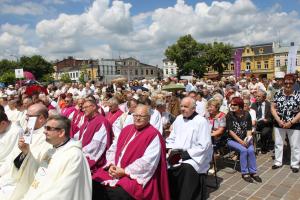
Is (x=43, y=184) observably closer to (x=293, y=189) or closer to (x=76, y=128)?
(x=76, y=128)

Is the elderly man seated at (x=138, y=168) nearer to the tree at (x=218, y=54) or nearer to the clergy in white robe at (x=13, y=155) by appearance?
the clergy in white robe at (x=13, y=155)

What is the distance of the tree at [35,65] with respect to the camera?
7594 cm

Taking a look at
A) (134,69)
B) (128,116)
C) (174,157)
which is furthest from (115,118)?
(134,69)

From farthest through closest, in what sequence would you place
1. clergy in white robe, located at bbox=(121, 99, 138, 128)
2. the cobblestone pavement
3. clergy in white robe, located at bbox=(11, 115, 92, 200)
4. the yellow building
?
the yellow building
clergy in white robe, located at bbox=(121, 99, 138, 128)
the cobblestone pavement
clergy in white robe, located at bbox=(11, 115, 92, 200)

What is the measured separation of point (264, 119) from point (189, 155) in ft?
13.3

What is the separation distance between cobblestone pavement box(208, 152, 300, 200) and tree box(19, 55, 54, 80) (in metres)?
75.3

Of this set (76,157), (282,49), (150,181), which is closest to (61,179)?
(76,157)

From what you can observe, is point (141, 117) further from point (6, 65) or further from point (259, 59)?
point (6, 65)

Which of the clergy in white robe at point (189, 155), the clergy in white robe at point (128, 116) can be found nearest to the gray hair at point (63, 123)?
the clergy in white robe at point (189, 155)

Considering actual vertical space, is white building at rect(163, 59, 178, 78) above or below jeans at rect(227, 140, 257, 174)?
above

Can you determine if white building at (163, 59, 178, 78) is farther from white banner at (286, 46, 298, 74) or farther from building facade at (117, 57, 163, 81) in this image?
white banner at (286, 46, 298, 74)

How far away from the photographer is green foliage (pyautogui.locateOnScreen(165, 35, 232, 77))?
194 feet

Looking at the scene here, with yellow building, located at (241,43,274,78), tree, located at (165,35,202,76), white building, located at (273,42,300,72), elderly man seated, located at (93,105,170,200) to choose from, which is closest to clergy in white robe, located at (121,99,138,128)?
elderly man seated, located at (93,105,170,200)

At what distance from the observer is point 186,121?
4.95 meters
